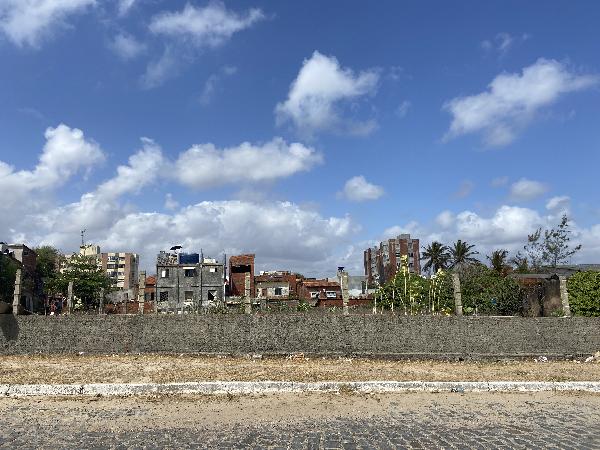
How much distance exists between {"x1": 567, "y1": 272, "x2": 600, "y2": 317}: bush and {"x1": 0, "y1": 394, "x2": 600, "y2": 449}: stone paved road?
23.2 ft

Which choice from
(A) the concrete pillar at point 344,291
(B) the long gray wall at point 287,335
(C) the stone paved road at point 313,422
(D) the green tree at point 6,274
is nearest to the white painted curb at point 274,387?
(C) the stone paved road at point 313,422

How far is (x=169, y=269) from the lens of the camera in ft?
149

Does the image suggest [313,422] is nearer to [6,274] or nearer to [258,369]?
[258,369]

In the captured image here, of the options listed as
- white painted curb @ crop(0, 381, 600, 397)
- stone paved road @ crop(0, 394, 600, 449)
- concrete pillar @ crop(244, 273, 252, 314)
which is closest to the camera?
stone paved road @ crop(0, 394, 600, 449)

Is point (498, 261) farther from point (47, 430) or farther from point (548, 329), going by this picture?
point (47, 430)

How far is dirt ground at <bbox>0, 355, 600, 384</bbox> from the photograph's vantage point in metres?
9.84

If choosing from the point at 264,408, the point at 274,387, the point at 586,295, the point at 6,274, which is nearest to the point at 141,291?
the point at 274,387

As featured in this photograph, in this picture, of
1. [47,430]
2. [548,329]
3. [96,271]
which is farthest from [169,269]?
[47,430]

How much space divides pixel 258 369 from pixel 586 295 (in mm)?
10686

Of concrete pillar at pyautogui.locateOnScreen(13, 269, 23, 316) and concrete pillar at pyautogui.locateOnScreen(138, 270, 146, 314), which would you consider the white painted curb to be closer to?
concrete pillar at pyautogui.locateOnScreen(138, 270, 146, 314)

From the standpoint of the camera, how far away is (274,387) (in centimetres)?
905

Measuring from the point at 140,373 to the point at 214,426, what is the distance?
4464mm

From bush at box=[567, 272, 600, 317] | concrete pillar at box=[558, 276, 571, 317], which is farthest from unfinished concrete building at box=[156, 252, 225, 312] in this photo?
concrete pillar at box=[558, 276, 571, 317]

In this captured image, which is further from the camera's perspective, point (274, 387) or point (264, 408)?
point (274, 387)
